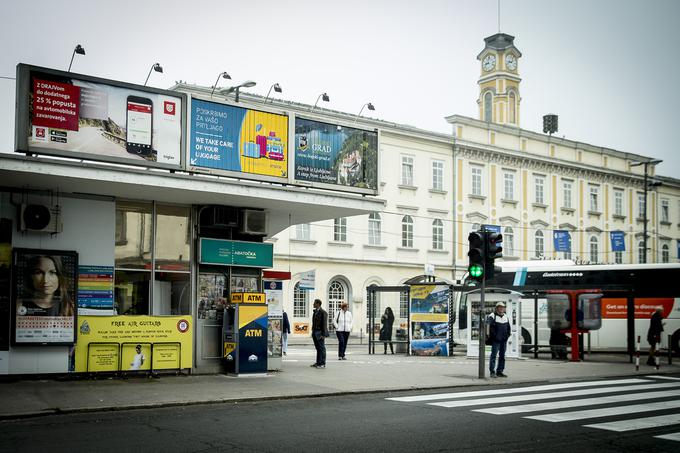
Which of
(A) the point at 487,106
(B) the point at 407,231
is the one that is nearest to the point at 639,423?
(B) the point at 407,231

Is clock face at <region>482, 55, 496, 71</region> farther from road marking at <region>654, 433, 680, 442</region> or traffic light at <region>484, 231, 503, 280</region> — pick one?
road marking at <region>654, 433, 680, 442</region>

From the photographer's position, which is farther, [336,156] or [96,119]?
[336,156]

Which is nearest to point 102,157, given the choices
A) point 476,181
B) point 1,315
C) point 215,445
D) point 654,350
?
point 1,315

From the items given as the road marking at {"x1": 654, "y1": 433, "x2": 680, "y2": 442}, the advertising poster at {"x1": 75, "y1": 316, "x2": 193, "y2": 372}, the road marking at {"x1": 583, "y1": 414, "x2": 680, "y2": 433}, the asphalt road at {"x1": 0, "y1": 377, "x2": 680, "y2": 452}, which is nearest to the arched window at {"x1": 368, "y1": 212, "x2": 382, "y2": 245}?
the advertising poster at {"x1": 75, "y1": 316, "x2": 193, "y2": 372}

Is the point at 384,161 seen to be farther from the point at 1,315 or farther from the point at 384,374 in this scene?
the point at 1,315

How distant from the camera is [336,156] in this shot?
742 inches

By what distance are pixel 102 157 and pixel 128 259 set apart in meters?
2.44

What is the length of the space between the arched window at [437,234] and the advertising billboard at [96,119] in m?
36.5

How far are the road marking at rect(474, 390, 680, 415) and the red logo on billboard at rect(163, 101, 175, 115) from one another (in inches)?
341

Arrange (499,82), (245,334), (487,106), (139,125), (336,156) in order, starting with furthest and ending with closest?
(487,106), (499,82), (336,156), (245,334), (139,125)

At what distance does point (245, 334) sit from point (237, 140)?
423 cm

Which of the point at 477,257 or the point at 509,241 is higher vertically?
the point at 509,241

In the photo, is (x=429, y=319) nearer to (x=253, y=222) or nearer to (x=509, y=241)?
(x=253, y=222)

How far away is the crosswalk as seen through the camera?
461 inches
